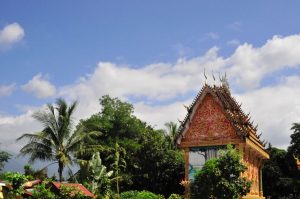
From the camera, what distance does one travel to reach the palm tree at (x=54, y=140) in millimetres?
34594

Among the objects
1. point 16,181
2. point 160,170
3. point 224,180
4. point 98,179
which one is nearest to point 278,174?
point 160,170

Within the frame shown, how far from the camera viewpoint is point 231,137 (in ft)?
91.0

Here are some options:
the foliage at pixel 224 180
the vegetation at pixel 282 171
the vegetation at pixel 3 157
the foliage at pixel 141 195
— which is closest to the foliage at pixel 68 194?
the foliage at pixel 224 180

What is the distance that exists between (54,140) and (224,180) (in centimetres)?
1700

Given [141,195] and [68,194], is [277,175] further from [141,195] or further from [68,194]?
[68,194]

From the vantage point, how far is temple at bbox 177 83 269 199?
27906 millimetres

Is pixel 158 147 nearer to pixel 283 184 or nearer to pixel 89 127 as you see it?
pixel 89 127

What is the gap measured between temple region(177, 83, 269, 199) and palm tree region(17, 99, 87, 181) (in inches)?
402

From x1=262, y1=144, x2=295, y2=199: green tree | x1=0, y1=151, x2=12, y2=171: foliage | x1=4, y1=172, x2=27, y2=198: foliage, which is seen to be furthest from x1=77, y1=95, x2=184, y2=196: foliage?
x1=4, y1=172, x2=27, y2=198: foliage

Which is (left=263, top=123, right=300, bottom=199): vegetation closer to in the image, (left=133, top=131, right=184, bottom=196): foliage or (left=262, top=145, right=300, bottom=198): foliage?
(left=262, top=145, right=300, bottom=198): foliage

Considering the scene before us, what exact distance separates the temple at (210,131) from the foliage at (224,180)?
193 inches

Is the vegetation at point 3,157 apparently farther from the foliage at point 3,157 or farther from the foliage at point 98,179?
the foliage at point 98,179

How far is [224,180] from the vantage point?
22.2m

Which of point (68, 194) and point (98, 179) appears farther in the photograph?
point (98, 179)
